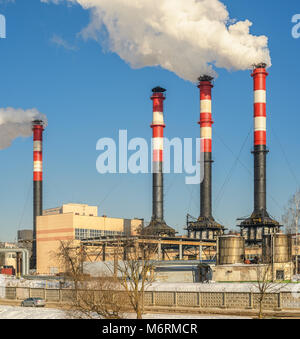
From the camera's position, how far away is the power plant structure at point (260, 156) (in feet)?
285

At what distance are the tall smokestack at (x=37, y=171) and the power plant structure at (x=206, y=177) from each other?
29.6 meters

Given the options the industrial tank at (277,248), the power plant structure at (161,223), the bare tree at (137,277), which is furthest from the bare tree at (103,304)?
the power plant structure at (161,223)

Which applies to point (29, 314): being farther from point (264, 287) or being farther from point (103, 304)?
point (264, 287)

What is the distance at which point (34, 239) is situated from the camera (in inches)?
4343

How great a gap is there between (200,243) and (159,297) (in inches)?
1769

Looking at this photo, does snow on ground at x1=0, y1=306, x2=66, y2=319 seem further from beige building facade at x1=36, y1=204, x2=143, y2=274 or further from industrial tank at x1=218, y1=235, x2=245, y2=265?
beige building facade at x1=36, y1=204, x2=143, y2=274

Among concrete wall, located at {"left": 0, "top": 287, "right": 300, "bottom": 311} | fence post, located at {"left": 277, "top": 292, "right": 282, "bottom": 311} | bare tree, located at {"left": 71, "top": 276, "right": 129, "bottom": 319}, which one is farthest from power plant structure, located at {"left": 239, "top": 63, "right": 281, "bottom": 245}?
bare tree, located at {"left": 71, "top": 276, "right": 129, "bottom": 319}

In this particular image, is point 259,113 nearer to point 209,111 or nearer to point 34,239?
point 209,111

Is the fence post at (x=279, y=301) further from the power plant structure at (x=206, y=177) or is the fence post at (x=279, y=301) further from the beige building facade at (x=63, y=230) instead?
the beige building facade at (x=63, y=230)

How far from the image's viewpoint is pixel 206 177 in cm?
9662

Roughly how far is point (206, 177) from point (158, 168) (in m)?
8.18

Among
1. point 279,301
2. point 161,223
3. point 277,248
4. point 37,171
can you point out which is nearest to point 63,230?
point 37,171

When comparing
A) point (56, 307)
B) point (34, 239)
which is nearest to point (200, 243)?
point (34, 239)

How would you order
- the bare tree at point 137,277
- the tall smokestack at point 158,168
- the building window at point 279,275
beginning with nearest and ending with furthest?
the bare tree at point 137,277 → the building window at point 279,275 → the tall smokestack at point 158,168
